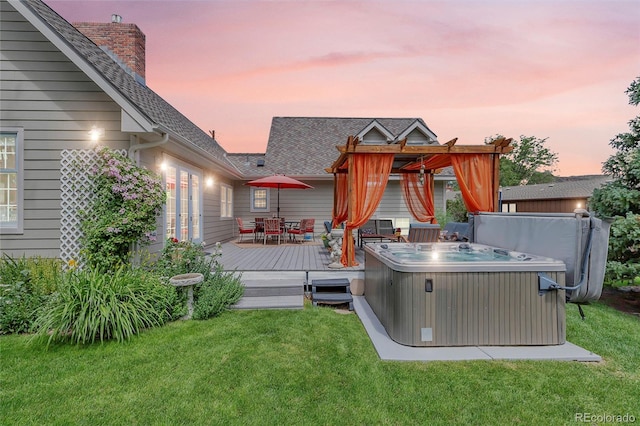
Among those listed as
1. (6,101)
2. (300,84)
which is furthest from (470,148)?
(6,101)

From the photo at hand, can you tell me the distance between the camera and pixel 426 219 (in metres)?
9.00

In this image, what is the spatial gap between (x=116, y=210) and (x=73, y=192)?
3.23 feet

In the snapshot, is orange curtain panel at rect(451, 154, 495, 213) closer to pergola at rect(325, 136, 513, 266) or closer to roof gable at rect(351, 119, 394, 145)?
pergola at rect(325, 136, 513, 266)

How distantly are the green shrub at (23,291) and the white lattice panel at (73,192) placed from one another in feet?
2.19

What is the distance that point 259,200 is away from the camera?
12.4 meters

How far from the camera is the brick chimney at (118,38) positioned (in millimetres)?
7734

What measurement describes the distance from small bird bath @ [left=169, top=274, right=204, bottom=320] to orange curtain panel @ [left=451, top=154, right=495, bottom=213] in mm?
5119

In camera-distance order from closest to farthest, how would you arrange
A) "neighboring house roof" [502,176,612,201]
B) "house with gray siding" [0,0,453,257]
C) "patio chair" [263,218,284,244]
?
"house with gray siding" [0,0,453,257], "patio chair" [263,218,284,244], "neighboring house roof" [502,176,612,201]

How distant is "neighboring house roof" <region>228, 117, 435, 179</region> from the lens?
1238cm

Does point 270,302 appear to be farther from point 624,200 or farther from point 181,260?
point 624,200

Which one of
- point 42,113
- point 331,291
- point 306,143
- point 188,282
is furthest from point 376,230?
point 42,113

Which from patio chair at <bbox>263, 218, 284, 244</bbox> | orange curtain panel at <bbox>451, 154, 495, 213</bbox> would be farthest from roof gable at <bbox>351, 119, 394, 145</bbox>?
orange curtain panel at <bbox>451, 154, 495, 213</bbox>

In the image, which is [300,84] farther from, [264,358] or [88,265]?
[264,358]

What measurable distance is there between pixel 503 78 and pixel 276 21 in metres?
7.29
